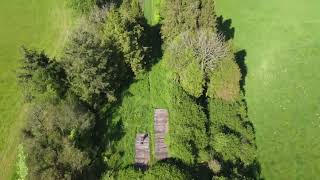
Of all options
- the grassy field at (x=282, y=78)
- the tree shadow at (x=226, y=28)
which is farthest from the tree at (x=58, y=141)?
the tree shadow at (x=226, y=28)

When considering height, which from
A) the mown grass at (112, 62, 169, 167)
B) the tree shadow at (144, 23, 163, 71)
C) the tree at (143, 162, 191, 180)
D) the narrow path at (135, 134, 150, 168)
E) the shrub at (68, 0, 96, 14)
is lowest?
the tree at (143, 162, 191, 180)

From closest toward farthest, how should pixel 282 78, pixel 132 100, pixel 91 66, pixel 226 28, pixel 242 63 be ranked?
1. pixel 91 66
2. pixel 132 100
3. pixel 282 78
4. pixel 242 63
5. pixel 226 28

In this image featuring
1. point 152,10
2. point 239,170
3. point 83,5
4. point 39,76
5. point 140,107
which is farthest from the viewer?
point 152,10

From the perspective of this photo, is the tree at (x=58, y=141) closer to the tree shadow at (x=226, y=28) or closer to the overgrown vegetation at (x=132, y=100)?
the overgrown vegetation at (x=132, y=100)

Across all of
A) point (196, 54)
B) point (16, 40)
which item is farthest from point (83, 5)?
point (196, 54)

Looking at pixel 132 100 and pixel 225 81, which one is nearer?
pixel 225 81

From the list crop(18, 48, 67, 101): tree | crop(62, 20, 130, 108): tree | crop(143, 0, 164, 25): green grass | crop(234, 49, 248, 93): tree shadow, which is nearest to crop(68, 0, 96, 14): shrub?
crop(143, 0, 164, 25): green grass

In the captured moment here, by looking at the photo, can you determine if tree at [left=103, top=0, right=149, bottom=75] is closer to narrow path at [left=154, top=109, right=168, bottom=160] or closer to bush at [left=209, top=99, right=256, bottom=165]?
narrow path at [left=154, top=109, right=168, bottom=160]

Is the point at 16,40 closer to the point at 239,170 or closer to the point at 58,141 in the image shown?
the point at 58,141
